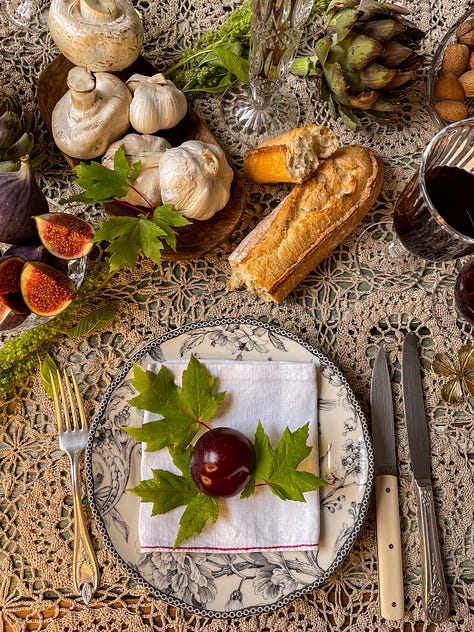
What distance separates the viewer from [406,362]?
1246mm

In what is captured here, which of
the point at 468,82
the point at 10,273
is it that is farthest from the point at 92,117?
the point at 468,82

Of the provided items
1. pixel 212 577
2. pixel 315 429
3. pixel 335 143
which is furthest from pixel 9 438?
pixel 335 143

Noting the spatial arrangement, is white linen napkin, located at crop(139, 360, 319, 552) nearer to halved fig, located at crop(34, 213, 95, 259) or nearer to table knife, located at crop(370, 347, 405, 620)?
table knife, located at crop(370, 347, 405, 620)

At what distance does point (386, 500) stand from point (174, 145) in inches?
33.4

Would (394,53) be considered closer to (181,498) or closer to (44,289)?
(44,289)

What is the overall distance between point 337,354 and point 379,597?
465 millimetres

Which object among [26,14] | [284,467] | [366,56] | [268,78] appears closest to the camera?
[284,467]

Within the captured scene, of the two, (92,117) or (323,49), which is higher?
(323,49)

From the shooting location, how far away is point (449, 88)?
1347mm

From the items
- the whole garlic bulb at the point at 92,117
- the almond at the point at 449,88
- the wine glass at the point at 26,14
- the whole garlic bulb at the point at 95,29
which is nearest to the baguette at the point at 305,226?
the almond at the point at 449,88

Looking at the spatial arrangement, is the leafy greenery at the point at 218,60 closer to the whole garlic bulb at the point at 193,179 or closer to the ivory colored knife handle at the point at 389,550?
the whole garlic bulb at the point at 193,179

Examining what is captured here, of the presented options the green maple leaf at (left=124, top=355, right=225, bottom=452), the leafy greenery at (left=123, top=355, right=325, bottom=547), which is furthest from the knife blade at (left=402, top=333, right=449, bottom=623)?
the green maple leaf at (left=124, top=355, right=225, bottom=452)

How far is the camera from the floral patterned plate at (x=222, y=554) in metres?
1.09

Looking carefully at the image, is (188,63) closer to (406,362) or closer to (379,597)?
(406,362)
